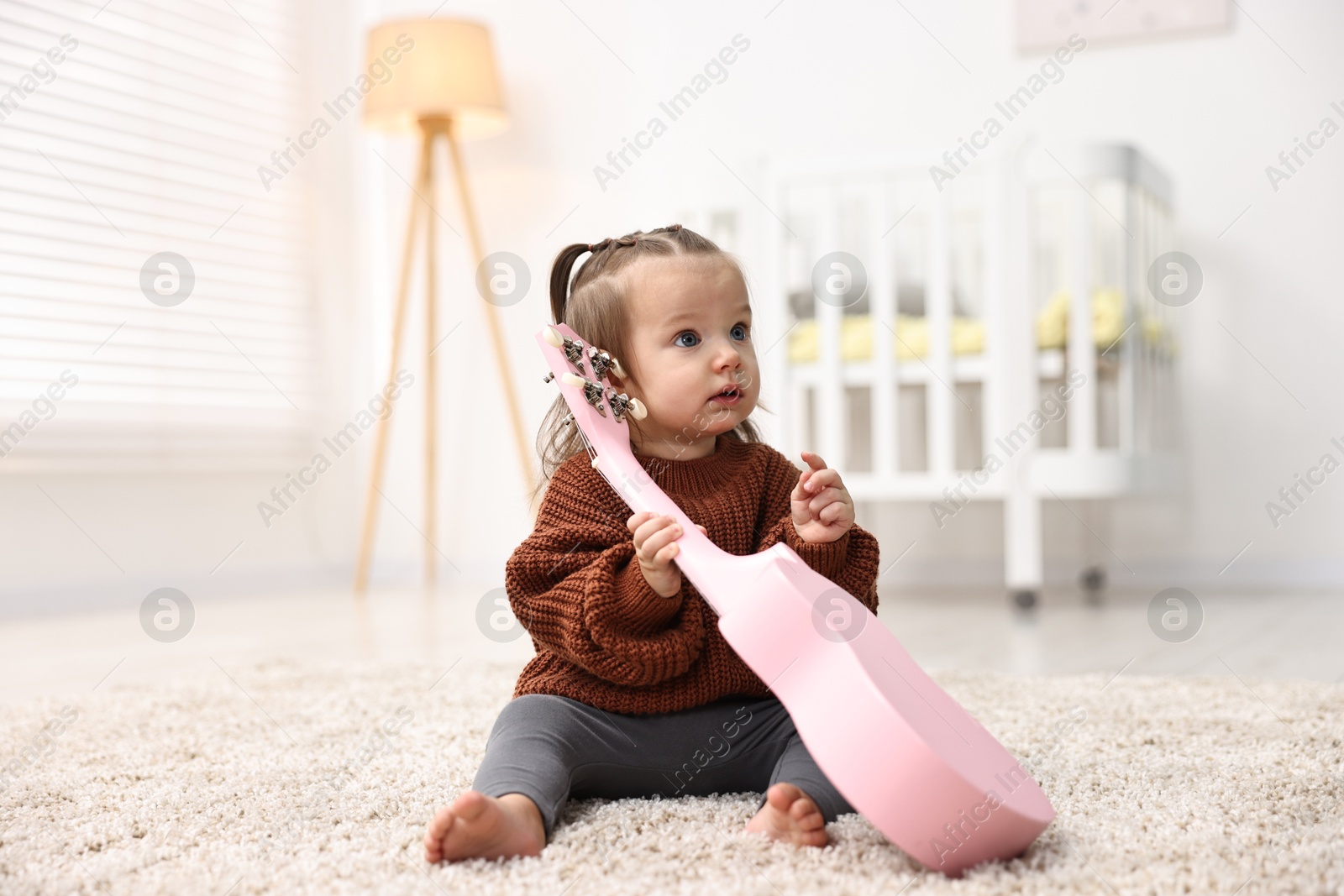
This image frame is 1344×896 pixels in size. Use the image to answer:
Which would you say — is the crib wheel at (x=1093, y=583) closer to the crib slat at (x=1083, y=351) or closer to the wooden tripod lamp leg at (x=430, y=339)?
the crib slat at (x=1083, y=351)

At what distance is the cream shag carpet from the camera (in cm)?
61

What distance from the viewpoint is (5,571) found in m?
2.14

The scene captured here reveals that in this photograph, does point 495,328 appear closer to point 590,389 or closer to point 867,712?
point 590,389

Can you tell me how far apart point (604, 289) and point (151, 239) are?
1936 mm

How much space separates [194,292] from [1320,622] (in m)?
2.27

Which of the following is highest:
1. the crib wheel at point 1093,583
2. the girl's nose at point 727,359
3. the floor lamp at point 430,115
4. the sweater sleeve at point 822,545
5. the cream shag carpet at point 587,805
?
the floor lamp at point 430,115

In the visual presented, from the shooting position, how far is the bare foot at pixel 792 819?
652 millimetres

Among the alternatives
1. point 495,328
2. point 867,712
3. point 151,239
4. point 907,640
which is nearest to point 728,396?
point 867,712

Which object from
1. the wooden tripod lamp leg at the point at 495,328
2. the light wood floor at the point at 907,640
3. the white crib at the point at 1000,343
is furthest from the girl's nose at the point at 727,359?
the wooden tripod lamp leg at the point at 495,328

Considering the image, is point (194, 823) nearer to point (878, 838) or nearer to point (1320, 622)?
point (878, 838)

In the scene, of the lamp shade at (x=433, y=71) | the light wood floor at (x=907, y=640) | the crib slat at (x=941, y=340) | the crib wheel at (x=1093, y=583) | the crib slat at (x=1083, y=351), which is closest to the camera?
the light wood floor at (x=907, y=640)

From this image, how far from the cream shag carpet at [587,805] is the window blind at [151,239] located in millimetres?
1288

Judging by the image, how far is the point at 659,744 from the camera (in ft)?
2.61

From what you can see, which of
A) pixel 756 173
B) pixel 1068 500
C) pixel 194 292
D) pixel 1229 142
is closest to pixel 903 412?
pixel 1068 500
